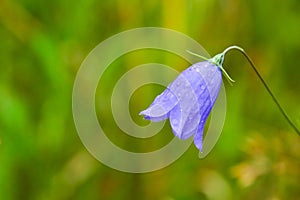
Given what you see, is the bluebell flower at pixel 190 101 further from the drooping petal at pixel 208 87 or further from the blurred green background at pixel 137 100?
the blurred green background at pixel 137 100

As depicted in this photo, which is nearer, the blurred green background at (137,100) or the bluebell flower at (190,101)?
the bluebell flower at (190,101)

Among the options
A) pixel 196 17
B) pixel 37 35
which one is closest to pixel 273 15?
pixel 196 17

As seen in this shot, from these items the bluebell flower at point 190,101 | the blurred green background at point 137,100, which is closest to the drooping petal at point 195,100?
the bluebell flower at point 190,101

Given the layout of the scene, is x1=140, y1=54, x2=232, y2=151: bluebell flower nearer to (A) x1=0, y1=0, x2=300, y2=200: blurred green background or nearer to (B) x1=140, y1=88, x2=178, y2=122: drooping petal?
(B) x1=140, y1=88, x2=178, y2=122: drooping petal

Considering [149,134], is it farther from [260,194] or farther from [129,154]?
[260,194]

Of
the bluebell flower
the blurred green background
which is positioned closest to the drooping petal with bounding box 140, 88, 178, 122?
the bluebell flower

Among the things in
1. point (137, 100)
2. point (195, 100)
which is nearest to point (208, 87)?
point (195, 100)

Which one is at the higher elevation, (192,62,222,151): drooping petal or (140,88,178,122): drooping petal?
(140,88,178,122): drooping petal

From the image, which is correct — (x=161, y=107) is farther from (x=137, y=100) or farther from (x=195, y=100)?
(x=137, y=100)
